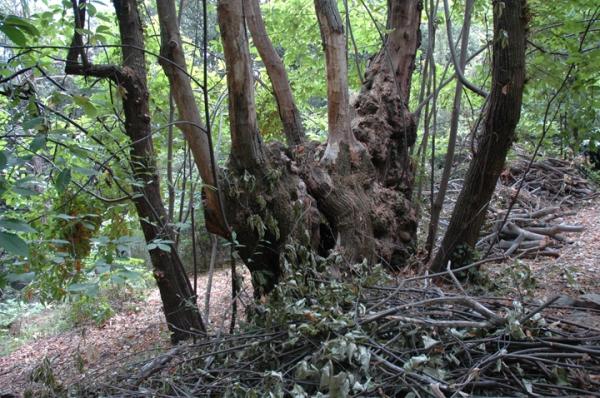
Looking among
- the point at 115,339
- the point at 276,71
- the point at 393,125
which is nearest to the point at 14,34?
the point at 276,71

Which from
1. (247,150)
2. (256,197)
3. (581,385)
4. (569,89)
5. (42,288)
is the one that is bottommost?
(581,385)

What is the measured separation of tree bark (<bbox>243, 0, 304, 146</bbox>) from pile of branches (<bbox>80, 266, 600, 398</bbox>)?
228cm

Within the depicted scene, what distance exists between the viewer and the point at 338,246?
3920mm

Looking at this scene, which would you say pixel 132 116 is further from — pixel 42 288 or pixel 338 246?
pixel 338 246

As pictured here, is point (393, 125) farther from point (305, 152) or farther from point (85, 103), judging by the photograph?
point (85, 103)

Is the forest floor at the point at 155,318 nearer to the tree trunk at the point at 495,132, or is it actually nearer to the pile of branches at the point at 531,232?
the pile of branches at the point at 531,232

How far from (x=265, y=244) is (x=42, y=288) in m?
1.57

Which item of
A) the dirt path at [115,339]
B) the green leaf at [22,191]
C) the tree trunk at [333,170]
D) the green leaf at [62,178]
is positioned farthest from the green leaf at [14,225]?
the dirt path at [115,339]

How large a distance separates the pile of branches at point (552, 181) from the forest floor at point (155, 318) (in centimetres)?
32

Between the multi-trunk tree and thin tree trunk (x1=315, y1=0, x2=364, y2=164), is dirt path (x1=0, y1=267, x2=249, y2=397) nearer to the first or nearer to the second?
the multi-trunk tree

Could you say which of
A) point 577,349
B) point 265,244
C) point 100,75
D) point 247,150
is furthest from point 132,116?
point 577,349

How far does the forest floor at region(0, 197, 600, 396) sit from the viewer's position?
133 inches

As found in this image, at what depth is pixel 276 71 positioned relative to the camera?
4477mm

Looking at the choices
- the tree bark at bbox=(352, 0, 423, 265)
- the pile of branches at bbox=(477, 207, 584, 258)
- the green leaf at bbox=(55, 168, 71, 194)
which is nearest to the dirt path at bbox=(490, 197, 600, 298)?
the pile of branches at bbox=(477, 207, 584, 258)
